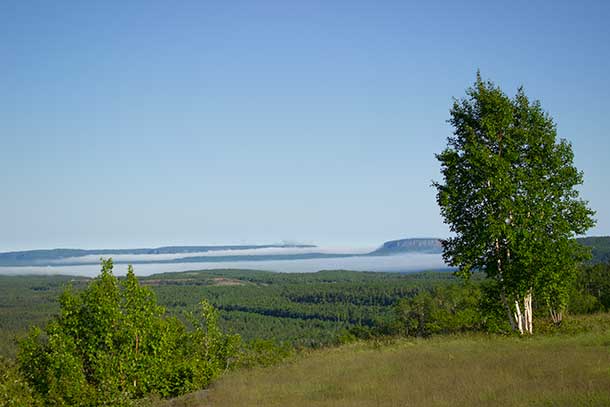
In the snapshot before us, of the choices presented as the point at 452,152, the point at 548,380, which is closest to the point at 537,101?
the point at 452,152

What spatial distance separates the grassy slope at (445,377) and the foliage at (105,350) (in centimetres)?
213

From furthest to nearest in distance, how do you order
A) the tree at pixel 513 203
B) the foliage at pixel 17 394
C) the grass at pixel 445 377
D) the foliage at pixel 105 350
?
the tree at pixel 513 203 → the foliage at pixel 105 350 → the foliage at pixel 17 394 → the grass at pixel 445 377

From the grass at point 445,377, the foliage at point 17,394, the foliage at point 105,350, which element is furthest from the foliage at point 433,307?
the foliage at point 17,394

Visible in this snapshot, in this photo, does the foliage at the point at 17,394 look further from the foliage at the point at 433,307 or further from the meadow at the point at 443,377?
the foliage at the point at 433,307

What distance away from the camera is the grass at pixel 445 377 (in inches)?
634

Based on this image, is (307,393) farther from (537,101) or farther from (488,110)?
(537,101)

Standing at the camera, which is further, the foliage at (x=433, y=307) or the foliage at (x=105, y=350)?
the foliage at (x=433, y=307)

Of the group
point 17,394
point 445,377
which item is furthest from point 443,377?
point 17,394

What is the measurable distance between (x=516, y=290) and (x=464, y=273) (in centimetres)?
291

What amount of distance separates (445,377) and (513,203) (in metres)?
13.5

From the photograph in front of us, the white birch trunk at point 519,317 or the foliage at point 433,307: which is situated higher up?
the white birch trunk at point 519,317

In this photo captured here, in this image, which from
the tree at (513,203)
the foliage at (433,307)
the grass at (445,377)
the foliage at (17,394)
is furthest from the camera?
the foliage at (433,307)

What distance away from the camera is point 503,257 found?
3147 cm

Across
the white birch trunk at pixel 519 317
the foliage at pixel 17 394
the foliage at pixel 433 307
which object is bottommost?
the foliage at pixel 433 307
